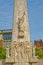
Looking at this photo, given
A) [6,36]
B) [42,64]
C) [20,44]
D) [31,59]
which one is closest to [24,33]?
[20,44]

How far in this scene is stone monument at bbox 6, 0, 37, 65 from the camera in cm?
2156

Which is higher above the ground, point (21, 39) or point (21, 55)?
point (21, 39)

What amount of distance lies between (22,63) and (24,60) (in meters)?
0.32

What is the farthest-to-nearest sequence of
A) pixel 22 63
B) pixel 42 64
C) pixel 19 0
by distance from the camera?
pixel 42 64 → pixel 19 0 → pixel 22 63

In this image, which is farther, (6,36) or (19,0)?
(6,36)

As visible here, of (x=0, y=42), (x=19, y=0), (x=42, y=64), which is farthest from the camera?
(x=0, y=42)

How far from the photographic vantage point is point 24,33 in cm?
2206

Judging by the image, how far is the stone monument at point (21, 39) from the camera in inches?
849

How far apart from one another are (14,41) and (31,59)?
225 centimetres

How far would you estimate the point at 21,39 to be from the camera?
2202 centimetres

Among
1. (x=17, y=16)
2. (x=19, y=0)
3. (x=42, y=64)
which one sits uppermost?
(x=19, y=0)

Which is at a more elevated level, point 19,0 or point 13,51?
point 19,0

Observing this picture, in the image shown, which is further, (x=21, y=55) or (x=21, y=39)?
(x=21, y=39)

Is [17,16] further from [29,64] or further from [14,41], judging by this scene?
[29,64]
